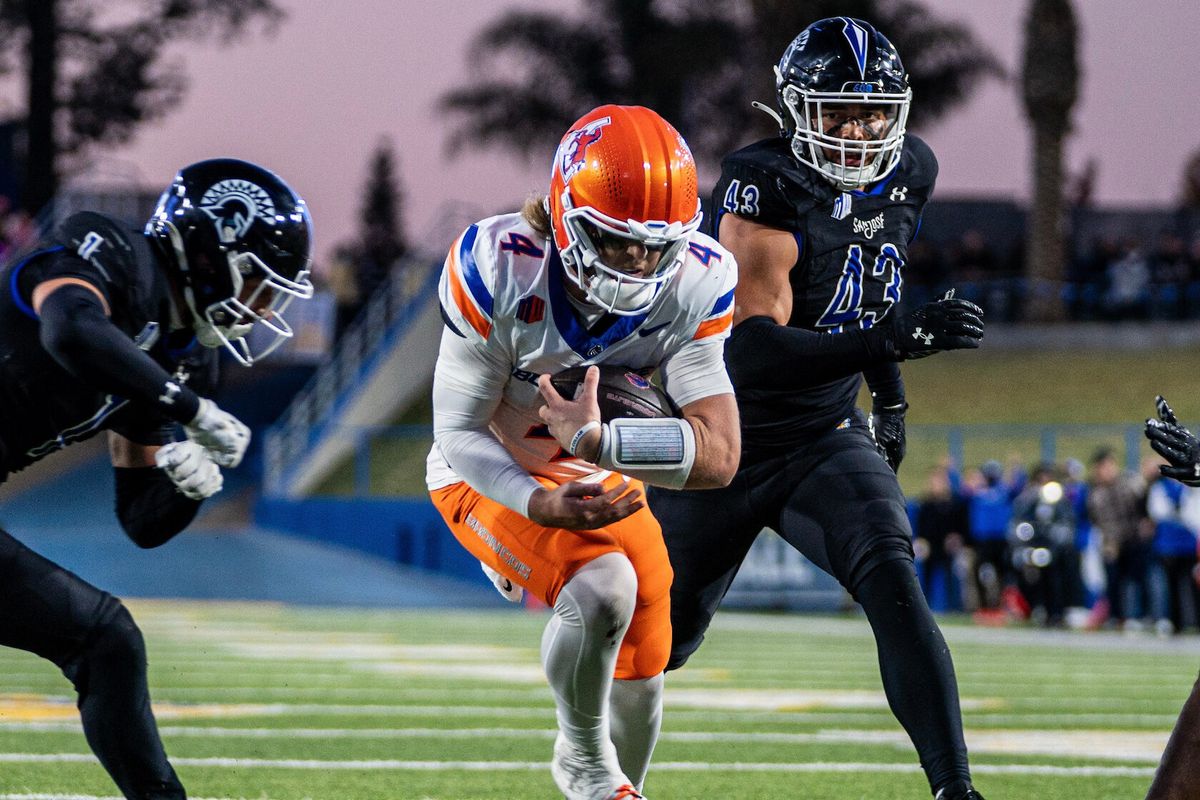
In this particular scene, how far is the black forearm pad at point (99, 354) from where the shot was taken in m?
3.55

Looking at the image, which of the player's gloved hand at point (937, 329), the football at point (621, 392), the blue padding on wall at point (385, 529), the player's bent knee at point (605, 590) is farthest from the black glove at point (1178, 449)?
the blue padding on wall at point (385, 529)

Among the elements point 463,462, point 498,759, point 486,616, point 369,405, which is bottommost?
point 369,405

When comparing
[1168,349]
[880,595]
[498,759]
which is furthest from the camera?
[1168,349]

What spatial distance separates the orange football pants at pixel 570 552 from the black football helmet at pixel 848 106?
1.05 metres

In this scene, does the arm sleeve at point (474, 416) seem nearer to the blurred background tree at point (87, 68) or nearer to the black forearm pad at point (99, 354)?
the black forearm pad at point (99, 354)

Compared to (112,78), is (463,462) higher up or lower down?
higher up

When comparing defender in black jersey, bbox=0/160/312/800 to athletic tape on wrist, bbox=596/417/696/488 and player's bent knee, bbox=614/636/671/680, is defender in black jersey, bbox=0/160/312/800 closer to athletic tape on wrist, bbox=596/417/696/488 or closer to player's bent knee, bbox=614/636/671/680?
athletic tape on wrist, bbox=596/417/696/488

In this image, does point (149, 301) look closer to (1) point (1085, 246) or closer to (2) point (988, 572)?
(2) point (988, 572)

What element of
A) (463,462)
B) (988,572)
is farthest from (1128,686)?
(988,572)

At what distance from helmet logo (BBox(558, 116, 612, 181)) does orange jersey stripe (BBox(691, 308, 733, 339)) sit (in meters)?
0.46

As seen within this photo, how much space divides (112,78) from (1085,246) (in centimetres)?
1827

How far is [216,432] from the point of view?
12.1ft

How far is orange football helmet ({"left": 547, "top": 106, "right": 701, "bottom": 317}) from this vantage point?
3754 mm

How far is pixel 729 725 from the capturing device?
6.75 meters
